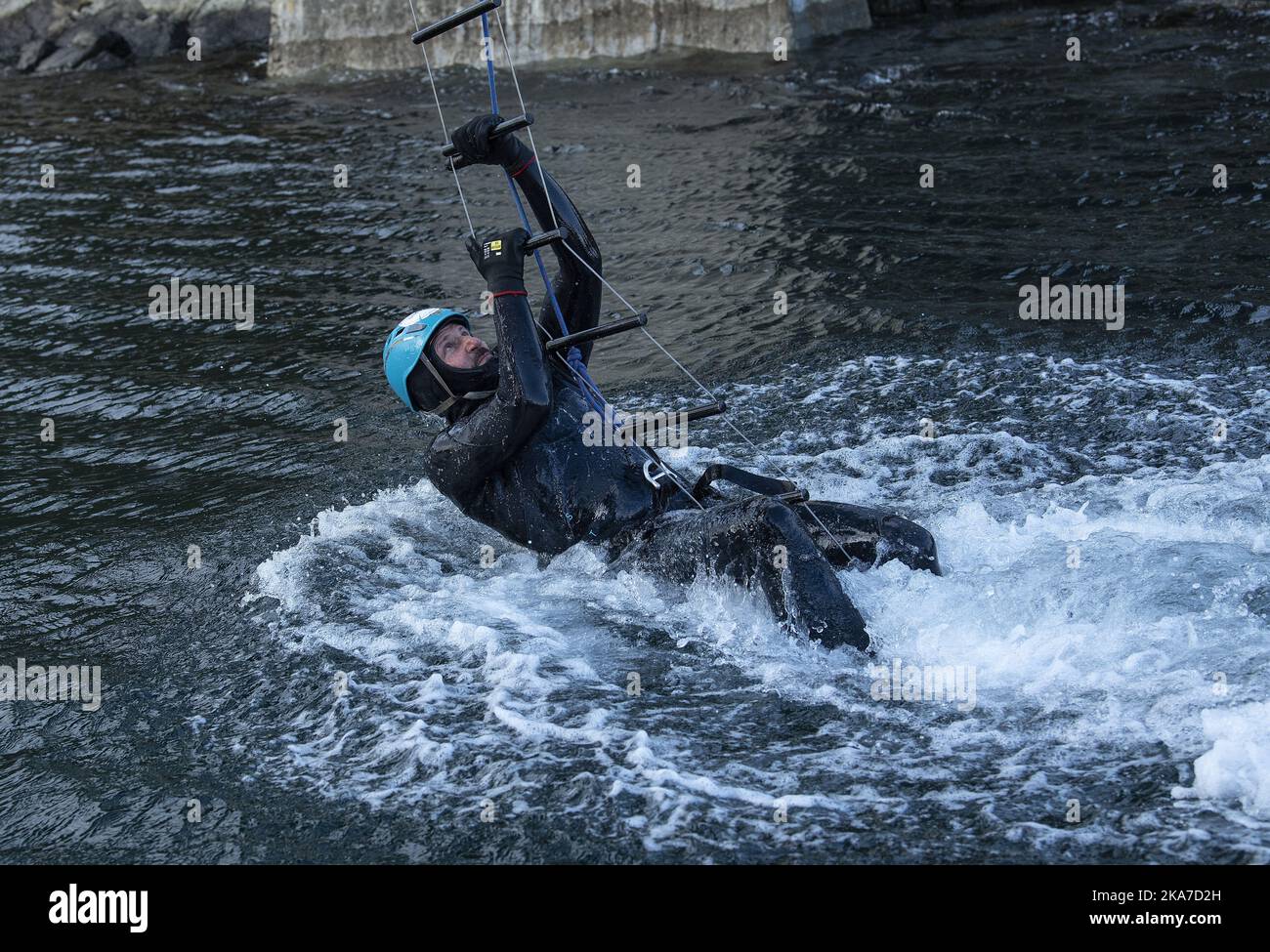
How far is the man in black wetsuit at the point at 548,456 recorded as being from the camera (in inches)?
279

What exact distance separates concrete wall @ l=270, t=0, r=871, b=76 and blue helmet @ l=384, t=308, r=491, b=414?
46.0ft

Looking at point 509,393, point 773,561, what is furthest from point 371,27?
point 773,561

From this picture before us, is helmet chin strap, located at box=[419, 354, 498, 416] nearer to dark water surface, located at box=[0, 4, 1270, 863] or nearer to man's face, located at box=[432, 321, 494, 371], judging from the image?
man's face, located at box=[432, 321, 494, 371]

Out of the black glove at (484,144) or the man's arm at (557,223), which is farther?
the man's arm at (557,223)

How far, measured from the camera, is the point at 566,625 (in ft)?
24.2

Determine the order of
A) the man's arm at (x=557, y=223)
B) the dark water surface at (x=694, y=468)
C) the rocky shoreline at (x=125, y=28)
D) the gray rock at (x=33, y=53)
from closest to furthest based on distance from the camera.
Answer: the dark water surface at (x=694, y=468) < the man's arm at (x=557, y=223) < the gray rock at (x=33, y=53) < the rocky shoreline at (x=125, y=28)

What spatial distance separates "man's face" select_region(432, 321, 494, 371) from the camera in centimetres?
748

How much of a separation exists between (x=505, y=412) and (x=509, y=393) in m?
0.10

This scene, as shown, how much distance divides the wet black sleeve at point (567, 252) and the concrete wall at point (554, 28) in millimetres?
13393

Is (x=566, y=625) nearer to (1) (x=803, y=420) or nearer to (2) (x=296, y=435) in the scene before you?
(1) (x=803, y=420)

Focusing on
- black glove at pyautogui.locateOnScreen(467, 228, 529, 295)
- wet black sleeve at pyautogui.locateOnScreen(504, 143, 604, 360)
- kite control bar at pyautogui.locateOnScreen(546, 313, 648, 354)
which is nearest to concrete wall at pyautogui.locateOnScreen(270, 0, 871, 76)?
wet black sleeve at pyautogui.locateOnScreen(504, 143, 604, 360)

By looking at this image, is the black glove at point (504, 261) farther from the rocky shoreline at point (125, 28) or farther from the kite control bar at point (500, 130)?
the rocky shoreline at point (125, 28)

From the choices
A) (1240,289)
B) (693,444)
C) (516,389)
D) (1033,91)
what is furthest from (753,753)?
(1033,91)

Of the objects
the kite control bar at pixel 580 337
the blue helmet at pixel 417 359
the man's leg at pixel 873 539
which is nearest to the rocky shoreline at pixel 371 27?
the kite control bar at pixel 580 337
